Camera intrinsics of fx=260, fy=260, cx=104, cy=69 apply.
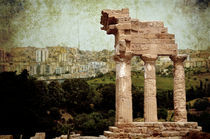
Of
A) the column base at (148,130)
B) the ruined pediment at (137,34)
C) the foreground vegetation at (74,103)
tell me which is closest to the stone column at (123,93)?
the column base at (148,130)

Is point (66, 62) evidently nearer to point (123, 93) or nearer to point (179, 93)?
point (179, 93)

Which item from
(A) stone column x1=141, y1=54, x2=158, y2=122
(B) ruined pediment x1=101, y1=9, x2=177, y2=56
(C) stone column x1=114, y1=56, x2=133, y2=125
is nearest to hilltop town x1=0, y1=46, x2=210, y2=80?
(B) ruined pediment x1=101, y1=9, x2=177, y2=56

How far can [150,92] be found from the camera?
17.8 metres

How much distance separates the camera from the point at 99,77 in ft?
174

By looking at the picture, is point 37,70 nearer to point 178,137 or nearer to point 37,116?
point 37,116

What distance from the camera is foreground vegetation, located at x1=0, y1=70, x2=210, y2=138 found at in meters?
28.4

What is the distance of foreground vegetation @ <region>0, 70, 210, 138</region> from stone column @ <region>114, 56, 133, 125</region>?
45.2ft

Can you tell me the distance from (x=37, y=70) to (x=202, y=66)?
2979 centimetres

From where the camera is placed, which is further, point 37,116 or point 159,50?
point 37,116

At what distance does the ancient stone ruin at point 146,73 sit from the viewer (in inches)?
605

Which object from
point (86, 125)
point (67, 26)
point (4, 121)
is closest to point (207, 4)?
point (67, 26)

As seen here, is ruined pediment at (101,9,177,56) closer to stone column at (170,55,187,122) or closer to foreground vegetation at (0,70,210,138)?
stone column at (170,55,187,122)

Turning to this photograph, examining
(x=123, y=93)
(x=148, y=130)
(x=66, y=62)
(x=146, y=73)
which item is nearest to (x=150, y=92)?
(x=146, y=73)

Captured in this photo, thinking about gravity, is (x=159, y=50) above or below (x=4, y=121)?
above
